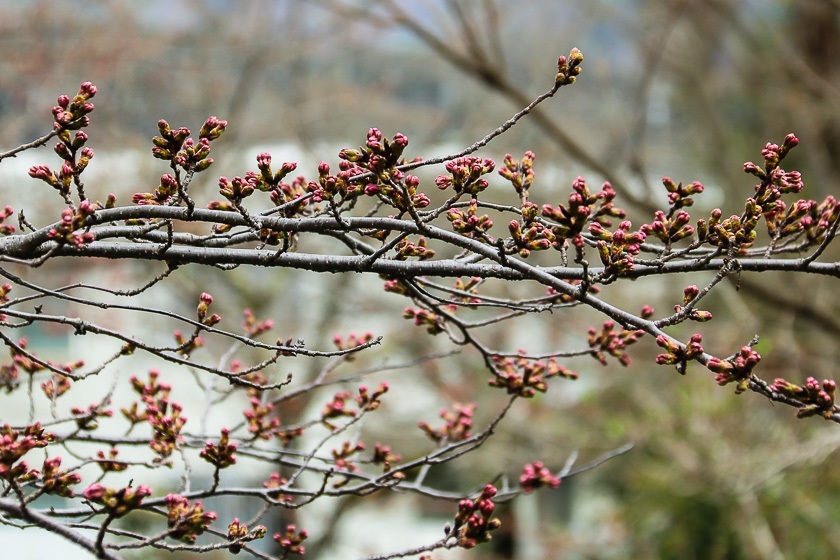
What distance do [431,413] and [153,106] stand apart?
21.1 feet

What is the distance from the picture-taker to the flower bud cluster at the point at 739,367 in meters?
1.83

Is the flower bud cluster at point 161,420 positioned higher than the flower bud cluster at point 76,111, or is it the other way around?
the flower bud cluster at point 76,111

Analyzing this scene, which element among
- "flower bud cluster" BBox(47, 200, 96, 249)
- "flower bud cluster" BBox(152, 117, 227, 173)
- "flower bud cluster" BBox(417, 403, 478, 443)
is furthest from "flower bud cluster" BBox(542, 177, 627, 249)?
"flower bud cluster" BBox(417, 403, 478, 443)

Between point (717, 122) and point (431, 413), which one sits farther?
point (431, 413)

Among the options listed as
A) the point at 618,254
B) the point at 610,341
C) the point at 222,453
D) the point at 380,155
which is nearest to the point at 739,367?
the point at 618,254

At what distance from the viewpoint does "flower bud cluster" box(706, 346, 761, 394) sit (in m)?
1.83

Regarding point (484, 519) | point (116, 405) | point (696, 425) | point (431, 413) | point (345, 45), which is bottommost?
point (484, 519)

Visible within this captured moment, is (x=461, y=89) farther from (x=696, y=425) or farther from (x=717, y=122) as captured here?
(x=696, y=425)

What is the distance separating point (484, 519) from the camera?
2324 mm

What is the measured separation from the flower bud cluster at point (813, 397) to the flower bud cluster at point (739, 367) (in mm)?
94

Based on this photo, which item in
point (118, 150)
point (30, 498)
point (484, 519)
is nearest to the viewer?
point (30, 498)

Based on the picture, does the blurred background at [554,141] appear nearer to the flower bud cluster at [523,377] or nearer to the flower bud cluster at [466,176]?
the flower bud cluster at [523,377]

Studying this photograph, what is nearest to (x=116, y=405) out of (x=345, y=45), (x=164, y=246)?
(x=345, y=45)

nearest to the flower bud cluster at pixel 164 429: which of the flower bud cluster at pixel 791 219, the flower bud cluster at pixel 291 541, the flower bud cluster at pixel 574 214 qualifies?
the flower bud cluster at pixel 291 541
